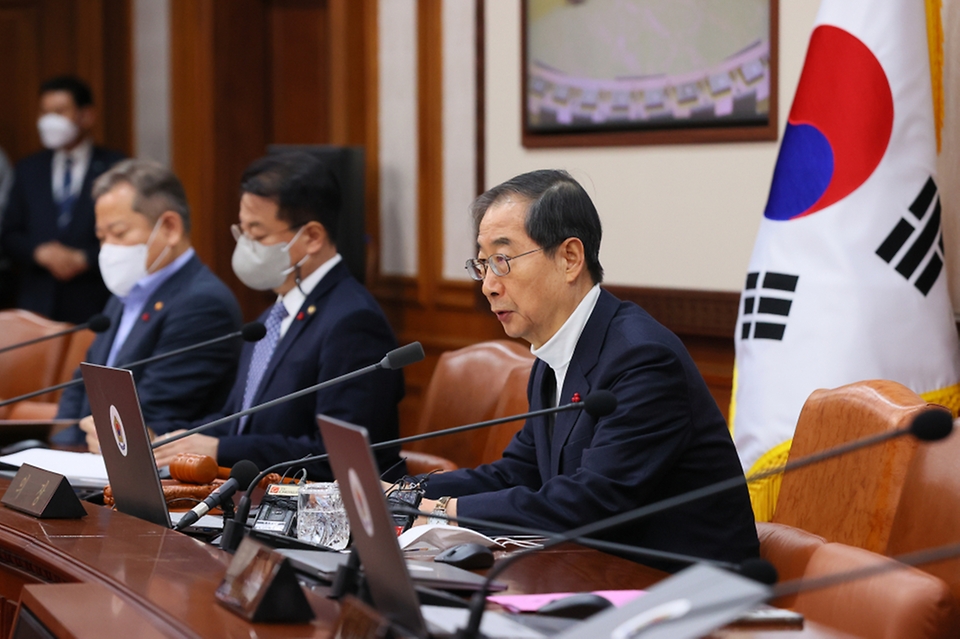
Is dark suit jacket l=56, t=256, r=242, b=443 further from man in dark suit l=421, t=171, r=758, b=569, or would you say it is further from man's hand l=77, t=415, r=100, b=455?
man in dark suit l=421, t=171, r=758, b=569

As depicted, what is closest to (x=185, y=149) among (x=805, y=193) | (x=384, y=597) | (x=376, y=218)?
(x=376, y=218)

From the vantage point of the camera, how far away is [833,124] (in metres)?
3.01

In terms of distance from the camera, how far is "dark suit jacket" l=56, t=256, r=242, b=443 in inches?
136

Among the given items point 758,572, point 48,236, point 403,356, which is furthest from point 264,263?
point 48,236

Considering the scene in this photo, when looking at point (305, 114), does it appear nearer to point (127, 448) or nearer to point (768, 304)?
point (768, 304)

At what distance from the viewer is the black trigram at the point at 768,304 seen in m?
3.05

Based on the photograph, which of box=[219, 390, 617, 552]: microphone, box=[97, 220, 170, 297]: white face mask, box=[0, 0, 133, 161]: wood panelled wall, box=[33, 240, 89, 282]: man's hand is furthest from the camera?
box=[0, 0, 133, 161]: wood panelled wall

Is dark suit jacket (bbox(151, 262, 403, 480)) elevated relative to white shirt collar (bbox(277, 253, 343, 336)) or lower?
lower

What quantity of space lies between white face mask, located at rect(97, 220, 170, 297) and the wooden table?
1621 millimetres

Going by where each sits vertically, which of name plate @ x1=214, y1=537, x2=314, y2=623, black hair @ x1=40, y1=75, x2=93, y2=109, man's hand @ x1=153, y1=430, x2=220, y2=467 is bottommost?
man's hand @ x1=153, y1=430, x2=220, y2=467

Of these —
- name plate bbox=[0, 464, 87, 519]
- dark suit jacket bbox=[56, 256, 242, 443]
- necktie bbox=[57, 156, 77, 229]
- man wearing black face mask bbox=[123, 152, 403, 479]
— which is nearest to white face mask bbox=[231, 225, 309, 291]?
man wearing black face mask bbox=[123, 152, 403, 479]

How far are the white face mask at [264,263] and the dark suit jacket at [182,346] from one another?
315 millimetres

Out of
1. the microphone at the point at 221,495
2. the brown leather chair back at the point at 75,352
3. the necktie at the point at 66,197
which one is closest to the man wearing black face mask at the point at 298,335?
the microphone at the point at 221,495

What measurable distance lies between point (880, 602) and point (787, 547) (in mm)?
372
